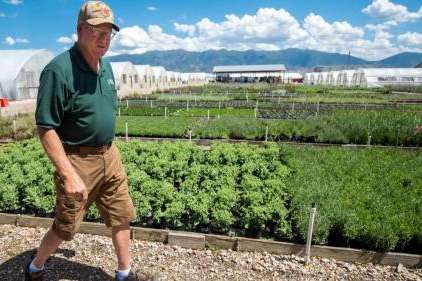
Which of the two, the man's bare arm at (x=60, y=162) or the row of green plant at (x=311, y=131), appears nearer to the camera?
the man's bare arm at (x=60, y=162)

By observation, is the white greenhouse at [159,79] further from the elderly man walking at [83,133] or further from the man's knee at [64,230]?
the man's knee at [64,230]

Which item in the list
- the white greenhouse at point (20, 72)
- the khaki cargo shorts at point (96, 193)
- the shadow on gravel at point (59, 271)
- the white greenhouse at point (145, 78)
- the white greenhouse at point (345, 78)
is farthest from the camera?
the white greenhouse at point (345, 78)

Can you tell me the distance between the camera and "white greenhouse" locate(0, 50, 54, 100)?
63.7ft

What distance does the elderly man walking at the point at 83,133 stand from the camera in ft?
7.89

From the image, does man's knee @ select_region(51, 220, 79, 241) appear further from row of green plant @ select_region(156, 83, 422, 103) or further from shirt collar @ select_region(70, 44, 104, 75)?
row of green plant @ select_region(156, 83, 422, 103)

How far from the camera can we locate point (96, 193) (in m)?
2.92

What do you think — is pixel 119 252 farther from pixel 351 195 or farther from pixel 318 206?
pixel 351 195

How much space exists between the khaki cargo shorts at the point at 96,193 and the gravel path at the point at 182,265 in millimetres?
926

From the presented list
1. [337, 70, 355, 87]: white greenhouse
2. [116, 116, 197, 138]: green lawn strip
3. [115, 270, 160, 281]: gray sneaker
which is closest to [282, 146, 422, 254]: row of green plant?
[115, 270, 160, 281]: gray sneaker

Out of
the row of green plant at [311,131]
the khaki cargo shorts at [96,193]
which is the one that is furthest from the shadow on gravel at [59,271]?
the row of green plant at [311,131]

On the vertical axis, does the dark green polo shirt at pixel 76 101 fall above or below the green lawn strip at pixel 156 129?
above

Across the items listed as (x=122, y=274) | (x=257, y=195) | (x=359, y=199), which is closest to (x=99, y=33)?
(x=122, y=274)

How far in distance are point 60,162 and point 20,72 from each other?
20.2 meters

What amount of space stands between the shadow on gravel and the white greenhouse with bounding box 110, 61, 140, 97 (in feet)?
91.6
